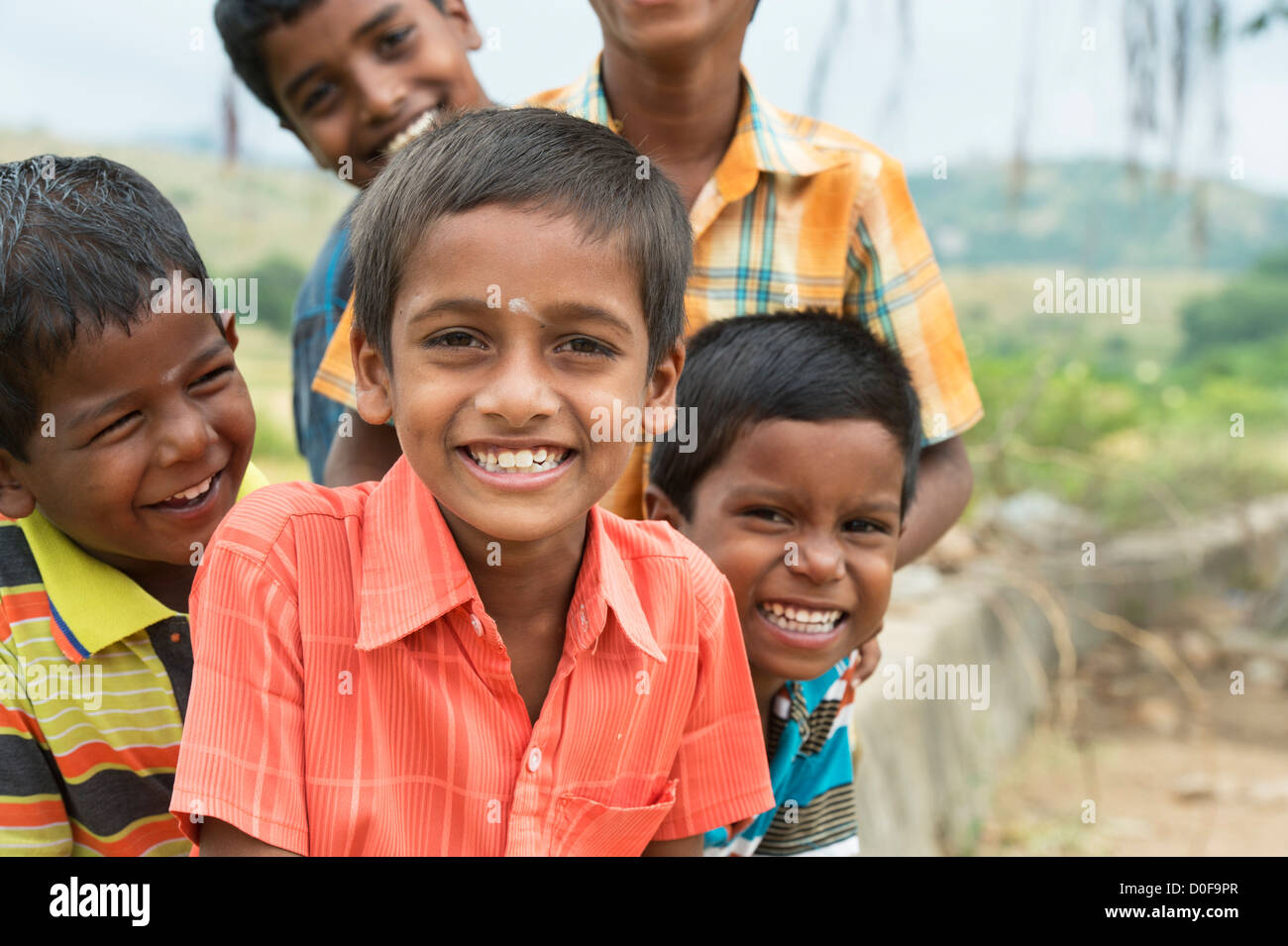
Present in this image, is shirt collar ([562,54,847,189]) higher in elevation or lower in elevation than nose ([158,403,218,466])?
higher

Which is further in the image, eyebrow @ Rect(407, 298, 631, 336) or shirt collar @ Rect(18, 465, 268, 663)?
shirt collar @ Rect(18, 465, 268, 663)

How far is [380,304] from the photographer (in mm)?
1476

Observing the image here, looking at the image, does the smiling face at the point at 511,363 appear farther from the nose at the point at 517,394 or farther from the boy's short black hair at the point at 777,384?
the boy's short black hair at the point at 777,384

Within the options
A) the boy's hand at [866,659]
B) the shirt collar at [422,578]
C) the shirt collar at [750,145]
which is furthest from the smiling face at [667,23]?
the boy's hand at [866,659]

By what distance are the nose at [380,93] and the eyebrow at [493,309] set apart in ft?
3.67

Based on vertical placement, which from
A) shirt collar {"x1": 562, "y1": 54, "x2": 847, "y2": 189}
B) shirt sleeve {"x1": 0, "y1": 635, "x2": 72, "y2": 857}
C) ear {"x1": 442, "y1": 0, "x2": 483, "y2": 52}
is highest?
ear {"x1": 442, "y1": 0, "x2": 483, "y2": 52}

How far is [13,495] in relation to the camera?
167 cm

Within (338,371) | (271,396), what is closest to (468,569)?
(338,371)

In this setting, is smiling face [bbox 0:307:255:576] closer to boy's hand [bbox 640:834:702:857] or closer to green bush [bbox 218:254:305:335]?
boy's hand [bbox 640:834:702:857]

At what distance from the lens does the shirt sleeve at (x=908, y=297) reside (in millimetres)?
2195

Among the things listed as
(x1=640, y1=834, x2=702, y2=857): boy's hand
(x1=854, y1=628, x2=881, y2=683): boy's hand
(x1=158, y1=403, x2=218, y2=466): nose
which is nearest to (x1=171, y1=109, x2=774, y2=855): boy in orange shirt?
(x1=640, y1=834, x2=702, y2=857): boy's hand

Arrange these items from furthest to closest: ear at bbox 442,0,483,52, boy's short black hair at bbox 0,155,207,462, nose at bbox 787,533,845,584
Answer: ear at bbox 442,0,483,52, nose at bbox 787,533,845,584, boy's short black hair at bbox 0,155,207,462

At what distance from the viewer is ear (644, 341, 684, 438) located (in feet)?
5.20

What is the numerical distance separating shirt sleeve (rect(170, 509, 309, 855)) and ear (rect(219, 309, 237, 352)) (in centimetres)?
50
